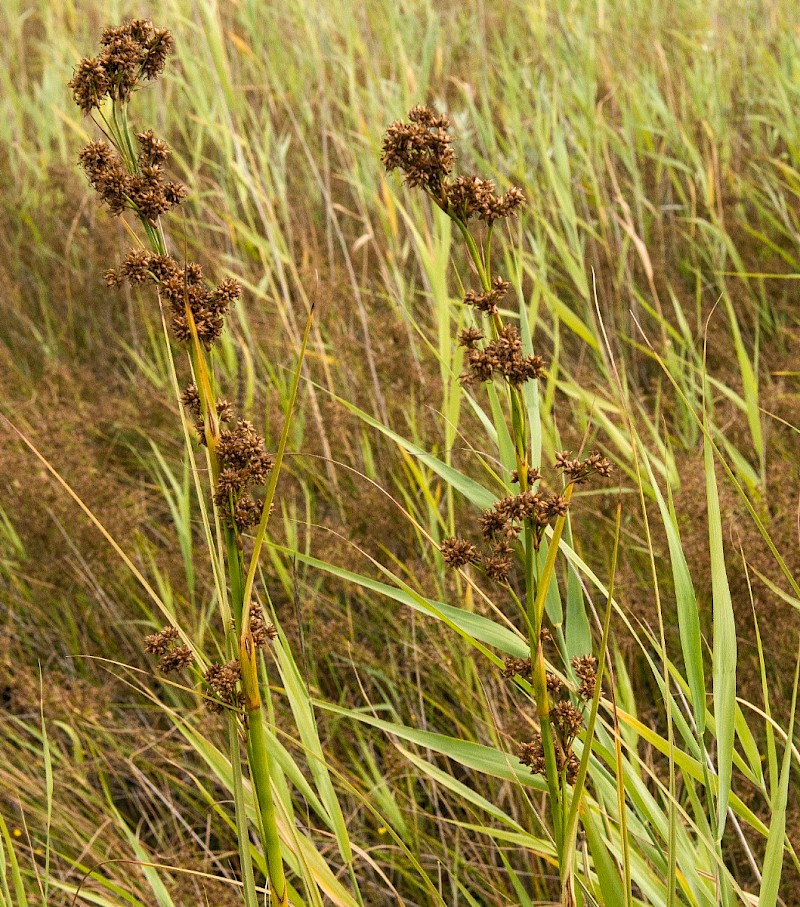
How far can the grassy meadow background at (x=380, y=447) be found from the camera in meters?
1.37

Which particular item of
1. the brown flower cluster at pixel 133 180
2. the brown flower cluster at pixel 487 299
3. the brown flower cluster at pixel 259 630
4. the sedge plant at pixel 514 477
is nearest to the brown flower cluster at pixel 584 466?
the sedge plant at pixel 514 477

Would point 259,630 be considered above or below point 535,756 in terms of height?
above

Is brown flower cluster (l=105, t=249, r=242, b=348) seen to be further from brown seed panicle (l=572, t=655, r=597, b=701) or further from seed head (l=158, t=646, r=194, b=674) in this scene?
brown seed panicle (l=572, t=655, r=597, b=701)

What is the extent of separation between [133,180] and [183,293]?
→ 9 centimetres

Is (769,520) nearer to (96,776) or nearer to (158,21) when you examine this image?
(96,776)

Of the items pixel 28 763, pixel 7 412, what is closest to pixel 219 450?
pixel 28 763

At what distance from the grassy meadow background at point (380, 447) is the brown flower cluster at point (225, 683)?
133mm

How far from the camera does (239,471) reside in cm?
67

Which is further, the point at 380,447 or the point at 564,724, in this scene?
the point at 380,447

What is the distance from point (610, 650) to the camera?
4.61ft

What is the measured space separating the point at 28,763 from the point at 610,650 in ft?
3.25

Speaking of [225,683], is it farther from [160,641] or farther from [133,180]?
[133,180]

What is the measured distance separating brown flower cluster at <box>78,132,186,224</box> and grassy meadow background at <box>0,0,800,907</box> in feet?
1.03

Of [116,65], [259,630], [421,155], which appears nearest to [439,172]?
[421,155]
